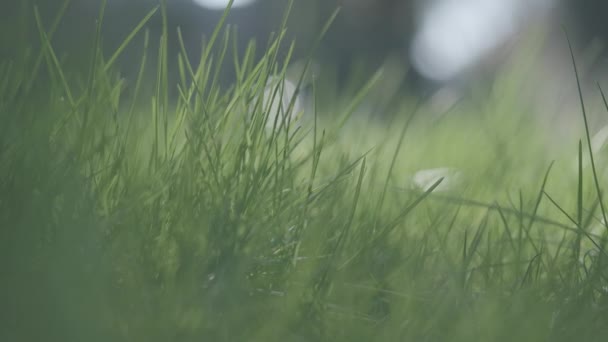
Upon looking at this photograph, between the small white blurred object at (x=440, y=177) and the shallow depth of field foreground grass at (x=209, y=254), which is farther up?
the small white blurred object at (x=440, y=177)

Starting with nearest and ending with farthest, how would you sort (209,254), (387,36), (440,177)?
(209,254)
(440,177)
(387,36)

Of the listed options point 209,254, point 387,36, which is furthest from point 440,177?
point 387,36

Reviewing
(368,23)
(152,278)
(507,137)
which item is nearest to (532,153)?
(507,137)

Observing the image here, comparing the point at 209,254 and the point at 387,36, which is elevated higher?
the point at 387,36

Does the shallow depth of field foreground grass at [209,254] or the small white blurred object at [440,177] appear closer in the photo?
the shallow depth of field foreground grass at [209,254]

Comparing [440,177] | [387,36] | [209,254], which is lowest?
[209,254]

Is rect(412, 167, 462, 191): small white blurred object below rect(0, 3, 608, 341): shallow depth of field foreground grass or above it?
above

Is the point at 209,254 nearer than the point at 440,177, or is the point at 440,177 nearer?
the point at 209,254

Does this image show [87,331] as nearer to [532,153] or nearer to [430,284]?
[430,284]

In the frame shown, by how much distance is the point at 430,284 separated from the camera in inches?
34.2

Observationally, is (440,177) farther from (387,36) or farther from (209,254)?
(387,36)

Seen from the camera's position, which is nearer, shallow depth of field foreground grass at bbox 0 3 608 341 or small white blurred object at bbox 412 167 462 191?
shallow depth of field foreground grass at bbox 0 3 608 341

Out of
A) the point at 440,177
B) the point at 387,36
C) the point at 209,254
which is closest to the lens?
the point at 209,254

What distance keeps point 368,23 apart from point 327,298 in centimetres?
685
